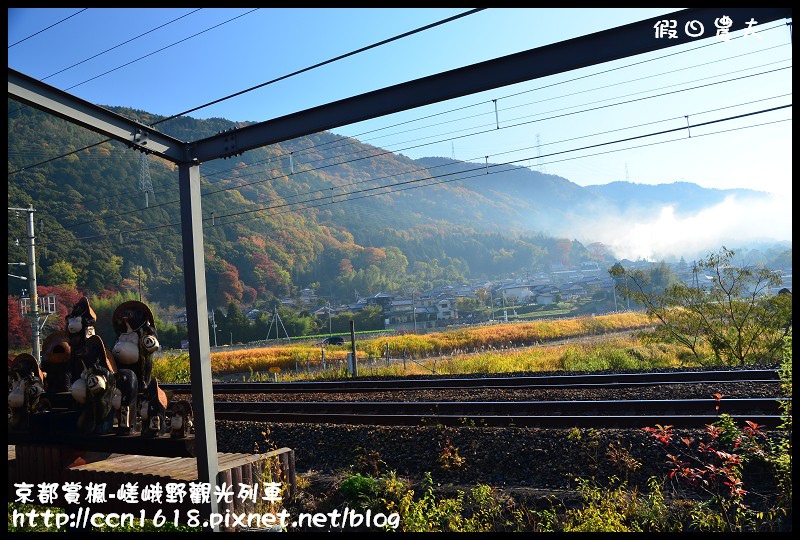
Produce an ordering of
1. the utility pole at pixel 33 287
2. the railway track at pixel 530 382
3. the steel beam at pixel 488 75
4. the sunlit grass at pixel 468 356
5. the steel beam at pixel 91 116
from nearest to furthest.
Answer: the steel beam at pixel 488 75 → the steel beam at pixel 91 116 → the railway track at pixel 530 382 → the sunlit grass at pixel 468 356 → the utility pole at pixel 33 287

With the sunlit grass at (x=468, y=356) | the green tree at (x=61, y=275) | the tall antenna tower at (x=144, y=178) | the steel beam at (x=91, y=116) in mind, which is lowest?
the sunlit grass at (x=468, y=356)

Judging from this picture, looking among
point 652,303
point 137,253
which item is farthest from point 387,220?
point 652,303

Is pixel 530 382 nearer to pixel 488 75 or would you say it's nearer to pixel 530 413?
pixel 530 413

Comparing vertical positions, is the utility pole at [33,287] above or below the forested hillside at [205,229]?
below

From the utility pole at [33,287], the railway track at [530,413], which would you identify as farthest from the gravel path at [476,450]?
the utility pole at [33,287]

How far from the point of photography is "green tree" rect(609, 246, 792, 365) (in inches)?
565

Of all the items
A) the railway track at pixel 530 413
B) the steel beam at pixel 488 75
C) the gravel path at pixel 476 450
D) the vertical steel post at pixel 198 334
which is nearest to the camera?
the steel beam at pixel 488 75

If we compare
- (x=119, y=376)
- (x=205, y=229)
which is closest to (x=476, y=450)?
(x=119, y=376)

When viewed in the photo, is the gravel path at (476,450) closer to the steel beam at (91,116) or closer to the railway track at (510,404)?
the railway track at (510,404)

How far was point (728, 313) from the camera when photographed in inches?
599

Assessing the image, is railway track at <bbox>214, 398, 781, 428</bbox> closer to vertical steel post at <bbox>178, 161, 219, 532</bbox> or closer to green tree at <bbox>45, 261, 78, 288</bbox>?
vertical steel post at <bbox>178, 161, 219, 532</bbox>

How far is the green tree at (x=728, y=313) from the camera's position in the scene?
47.1ft

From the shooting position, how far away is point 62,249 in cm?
5312

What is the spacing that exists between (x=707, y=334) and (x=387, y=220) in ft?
499
